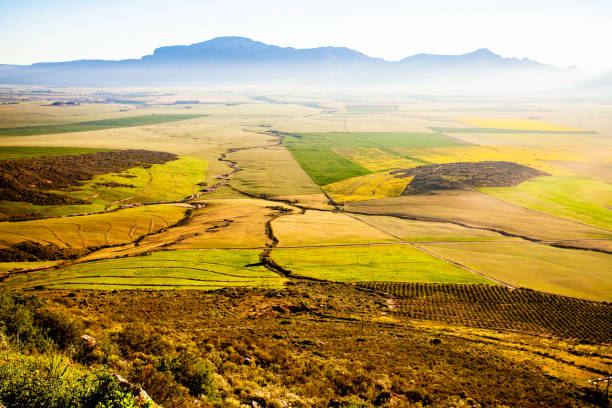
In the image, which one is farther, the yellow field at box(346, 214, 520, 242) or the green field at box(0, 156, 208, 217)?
the green field at box(0, 156, 208, 217)

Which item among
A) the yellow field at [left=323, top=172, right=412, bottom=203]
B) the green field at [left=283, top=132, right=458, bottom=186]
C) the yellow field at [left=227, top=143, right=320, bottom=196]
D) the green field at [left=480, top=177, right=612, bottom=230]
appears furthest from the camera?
the green field at [left=283, top=132, right=458, bottom=186]

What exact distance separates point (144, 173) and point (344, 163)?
7903 cm

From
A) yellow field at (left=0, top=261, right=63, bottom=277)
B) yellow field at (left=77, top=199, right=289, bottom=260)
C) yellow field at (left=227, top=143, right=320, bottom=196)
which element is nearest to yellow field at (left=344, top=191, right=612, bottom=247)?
yellow field at (left=227, top=143, right=320, bottom=196)

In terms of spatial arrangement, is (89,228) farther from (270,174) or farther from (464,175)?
(464,175)

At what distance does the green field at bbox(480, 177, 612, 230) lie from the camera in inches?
3367

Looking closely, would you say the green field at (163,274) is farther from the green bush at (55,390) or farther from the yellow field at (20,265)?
the green bush at (55,390)

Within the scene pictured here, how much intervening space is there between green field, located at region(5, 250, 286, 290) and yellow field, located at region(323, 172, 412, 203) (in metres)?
50.7

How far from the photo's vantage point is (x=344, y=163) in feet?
493

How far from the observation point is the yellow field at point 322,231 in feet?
235

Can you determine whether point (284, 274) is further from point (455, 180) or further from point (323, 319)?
point (455, 180)

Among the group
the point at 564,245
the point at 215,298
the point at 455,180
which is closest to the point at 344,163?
the point at 455,180

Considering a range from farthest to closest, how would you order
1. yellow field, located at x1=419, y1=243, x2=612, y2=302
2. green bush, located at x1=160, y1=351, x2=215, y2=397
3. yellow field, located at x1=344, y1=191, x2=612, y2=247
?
yellow field, located at x1=344, y1=191, x2=612, y2=247 → yellow field, located at x1=419, y1=243, x2=612, y2=302 → green bush, located at x1=160, y1=351, x2=215, y2=397

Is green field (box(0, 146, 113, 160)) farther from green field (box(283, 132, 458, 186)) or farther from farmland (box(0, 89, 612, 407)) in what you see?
green field (box(283, 132, 458, 186))

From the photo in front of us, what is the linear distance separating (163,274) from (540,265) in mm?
61710
